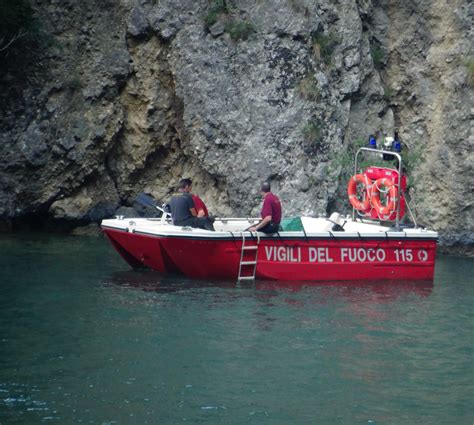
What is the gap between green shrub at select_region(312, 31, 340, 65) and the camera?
2364 centimetres

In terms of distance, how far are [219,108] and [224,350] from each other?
1058 cm

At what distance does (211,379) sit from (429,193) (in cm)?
1295

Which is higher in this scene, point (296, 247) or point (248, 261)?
point (296, 247)

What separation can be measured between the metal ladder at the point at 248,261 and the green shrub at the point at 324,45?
7.35m

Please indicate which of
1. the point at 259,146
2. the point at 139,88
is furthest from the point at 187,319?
the point at 139,88

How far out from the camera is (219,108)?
22953mm

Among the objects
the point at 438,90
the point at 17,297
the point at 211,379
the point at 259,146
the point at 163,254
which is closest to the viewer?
the point at 211,379

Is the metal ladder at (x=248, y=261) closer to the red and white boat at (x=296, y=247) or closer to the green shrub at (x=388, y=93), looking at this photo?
the red and white boat at (x=296, y=247)

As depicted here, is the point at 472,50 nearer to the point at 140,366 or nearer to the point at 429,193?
the point at 429,193

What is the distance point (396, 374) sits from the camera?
12.6m

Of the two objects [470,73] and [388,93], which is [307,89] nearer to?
[388,93]

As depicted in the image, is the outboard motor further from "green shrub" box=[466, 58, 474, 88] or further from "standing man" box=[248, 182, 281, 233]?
"green shrub" box=[466, 58, 474, 88]

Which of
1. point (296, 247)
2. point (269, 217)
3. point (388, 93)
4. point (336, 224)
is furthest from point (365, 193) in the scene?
point (388, 93)

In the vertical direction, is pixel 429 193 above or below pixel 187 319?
above
